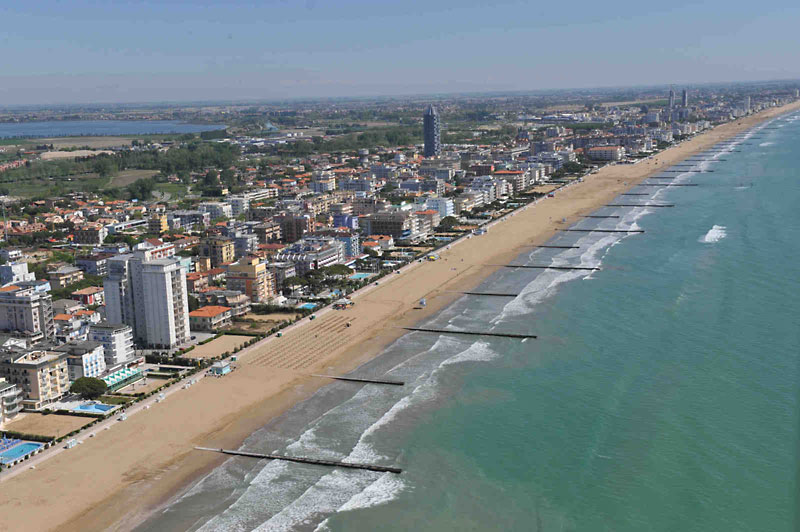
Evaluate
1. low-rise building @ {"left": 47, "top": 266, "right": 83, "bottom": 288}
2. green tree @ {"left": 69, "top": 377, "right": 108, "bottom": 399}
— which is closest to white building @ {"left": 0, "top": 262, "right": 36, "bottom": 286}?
low-rise building @ {"left": 47, "top": 266, "right": 83, "bottom": 288}

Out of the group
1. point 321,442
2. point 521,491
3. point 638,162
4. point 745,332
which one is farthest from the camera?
point 638,162

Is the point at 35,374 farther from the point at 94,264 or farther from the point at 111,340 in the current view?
the point at 94,264

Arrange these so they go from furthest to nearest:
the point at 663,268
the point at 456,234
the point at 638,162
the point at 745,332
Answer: the point at 638,162
the point at 456,234
the point at 663,268
the point at 745,332

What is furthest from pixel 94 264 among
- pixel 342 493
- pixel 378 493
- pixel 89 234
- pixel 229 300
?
pixel 378 493

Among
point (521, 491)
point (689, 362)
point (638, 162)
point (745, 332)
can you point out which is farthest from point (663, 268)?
point (638, 162)

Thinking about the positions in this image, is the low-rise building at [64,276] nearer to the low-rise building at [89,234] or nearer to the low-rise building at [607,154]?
the low-rise building at [89,234]

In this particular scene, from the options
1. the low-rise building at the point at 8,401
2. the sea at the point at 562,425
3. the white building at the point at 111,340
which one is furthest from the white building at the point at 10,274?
the sea at the point at 562,425

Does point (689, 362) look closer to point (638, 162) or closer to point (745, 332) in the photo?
point (745, 332)
